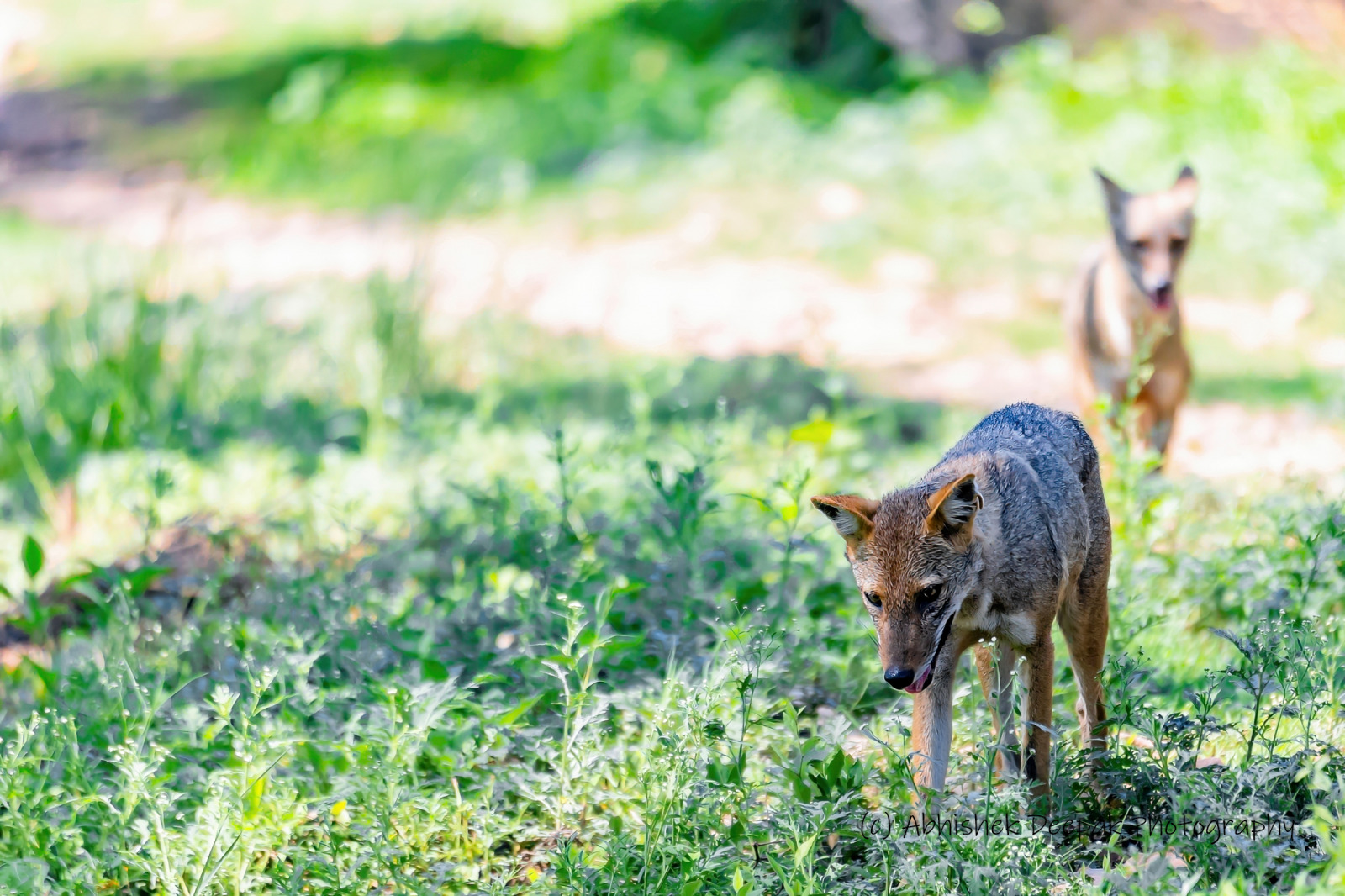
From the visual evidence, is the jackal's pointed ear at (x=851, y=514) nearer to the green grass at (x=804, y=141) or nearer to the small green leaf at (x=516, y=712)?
the small green leaf at (x=516, y=712)

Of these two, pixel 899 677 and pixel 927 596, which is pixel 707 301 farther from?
pixel 899 677

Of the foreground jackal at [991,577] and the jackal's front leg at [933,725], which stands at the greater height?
the foreground jackal at [991,577]

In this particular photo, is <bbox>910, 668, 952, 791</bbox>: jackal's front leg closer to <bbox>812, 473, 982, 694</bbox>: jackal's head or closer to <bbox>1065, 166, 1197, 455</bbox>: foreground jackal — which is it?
<bbox>812, 473, 982, 694</bbox>: jackal's head

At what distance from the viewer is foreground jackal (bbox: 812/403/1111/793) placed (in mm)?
3172

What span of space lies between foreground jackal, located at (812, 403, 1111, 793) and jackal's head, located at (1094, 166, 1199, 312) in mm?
3164

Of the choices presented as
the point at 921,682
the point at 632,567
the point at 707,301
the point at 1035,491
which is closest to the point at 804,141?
the point at 707,301

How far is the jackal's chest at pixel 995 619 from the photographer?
3.28 m

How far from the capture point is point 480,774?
372 cm

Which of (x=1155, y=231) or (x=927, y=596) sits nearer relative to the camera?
(x=927, y=596)

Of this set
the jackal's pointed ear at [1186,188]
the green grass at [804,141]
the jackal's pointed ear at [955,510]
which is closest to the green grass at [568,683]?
the jackal's pointed ear at [955,510]

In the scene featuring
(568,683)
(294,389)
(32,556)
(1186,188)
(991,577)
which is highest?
(1186,188)

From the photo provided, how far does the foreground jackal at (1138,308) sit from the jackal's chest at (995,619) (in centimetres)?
327

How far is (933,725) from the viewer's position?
3398 mm

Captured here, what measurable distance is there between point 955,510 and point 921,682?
40 centimetres
